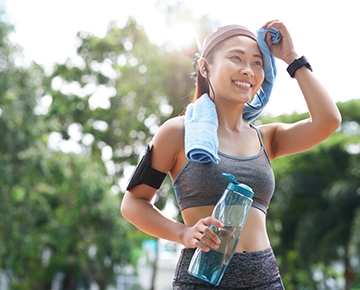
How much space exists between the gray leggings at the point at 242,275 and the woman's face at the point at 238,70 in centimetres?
63

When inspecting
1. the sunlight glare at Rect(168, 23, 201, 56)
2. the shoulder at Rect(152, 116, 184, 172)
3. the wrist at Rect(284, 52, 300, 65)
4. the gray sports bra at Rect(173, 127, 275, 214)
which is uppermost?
the sunlight glare at Rect(168, 23, 201, 56)

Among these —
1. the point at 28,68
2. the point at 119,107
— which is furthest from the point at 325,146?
the point at 28,68

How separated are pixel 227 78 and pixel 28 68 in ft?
42.3

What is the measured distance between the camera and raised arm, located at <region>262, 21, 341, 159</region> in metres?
2.41

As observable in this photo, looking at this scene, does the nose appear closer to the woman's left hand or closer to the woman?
the woman

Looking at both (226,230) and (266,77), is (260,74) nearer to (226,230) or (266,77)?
(266,77)

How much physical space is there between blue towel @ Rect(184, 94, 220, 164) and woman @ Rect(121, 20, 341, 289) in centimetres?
6

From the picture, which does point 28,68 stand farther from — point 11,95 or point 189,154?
point 189,154

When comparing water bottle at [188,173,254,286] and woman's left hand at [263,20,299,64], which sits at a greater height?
woman's left hand at [263,20,299,64]

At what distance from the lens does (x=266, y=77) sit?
8.34 ft

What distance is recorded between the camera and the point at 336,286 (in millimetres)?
25562

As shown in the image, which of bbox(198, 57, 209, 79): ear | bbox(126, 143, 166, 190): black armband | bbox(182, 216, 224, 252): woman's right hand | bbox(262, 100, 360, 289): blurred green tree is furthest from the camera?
bbox(262, 100, 360, 289): blurred green tree

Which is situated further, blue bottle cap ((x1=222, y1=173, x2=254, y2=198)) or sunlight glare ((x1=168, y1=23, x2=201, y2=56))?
sunlight glare ((x1=168, y1=23, x2=201, y2=56))

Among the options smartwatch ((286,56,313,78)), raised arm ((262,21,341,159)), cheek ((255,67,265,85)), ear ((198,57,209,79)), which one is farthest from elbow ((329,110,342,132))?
ear ((198,57,209,79))
